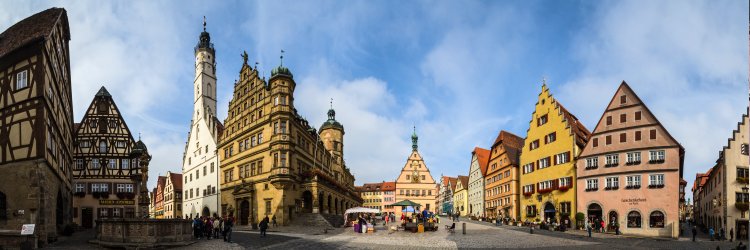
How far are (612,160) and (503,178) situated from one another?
22416 mm

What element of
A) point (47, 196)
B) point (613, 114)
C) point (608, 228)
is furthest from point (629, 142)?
point (47, 196)

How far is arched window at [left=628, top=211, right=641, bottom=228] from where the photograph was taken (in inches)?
1594

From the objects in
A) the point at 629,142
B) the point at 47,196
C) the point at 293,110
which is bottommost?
the point at 47,196

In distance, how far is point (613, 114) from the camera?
4309 cm

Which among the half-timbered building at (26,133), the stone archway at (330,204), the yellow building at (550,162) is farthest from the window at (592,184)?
the half-timbered building at (26,133)

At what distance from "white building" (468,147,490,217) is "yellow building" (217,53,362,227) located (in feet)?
106

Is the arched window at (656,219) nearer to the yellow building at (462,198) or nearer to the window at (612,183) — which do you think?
the window at (612,183)

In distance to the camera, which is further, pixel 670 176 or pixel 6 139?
pixel 670 176

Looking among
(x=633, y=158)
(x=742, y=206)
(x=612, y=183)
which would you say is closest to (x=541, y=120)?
(x=612, y=183)

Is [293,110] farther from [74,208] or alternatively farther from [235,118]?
[74,208]

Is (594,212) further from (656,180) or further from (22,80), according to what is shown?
(22,80)

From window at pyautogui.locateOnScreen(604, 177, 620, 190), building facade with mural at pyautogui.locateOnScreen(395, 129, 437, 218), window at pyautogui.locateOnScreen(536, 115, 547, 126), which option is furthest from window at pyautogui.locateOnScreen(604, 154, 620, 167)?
building facade with mural at pyautogui.locateOnScreen(395, 129, 437, 218)

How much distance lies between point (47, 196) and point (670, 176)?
42314 millimetres

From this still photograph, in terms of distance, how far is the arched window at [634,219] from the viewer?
40.5 metres
